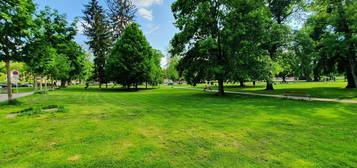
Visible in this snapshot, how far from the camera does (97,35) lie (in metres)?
38.1

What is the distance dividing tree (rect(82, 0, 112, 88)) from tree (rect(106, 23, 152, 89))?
8451 mm

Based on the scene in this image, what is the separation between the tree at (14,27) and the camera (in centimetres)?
896

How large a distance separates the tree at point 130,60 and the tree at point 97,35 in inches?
333

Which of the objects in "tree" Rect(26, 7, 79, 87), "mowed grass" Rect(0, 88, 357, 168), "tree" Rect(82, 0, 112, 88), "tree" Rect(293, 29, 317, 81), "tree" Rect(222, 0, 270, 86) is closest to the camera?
"mowed grass" Rect(0, 88, 357, 168)

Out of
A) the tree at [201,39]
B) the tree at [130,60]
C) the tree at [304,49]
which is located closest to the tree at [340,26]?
the tree at [304,49]

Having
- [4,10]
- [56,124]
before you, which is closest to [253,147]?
Result: [56,124]

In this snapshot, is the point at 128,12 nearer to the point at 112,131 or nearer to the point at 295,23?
the point at 295,23

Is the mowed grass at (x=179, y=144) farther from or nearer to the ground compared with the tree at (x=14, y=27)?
nearer to the ground

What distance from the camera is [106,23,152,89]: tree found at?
98.6 feet

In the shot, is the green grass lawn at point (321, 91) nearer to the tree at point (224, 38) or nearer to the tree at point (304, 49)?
the tree at point (304, 49)

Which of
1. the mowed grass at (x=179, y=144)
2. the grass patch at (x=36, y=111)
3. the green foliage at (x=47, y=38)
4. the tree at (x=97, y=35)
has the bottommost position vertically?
the mowed grass at (x=179, y=144)

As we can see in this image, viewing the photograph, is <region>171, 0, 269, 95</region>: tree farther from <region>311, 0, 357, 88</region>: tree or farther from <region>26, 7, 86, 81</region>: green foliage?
<region>26, 7, 86, 81</region>: green foliage

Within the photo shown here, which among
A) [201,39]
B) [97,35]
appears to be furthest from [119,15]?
[201,39]

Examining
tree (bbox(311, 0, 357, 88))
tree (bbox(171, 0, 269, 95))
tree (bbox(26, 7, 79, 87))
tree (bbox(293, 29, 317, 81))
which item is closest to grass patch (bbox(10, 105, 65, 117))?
tree (bbox(26, 7, 79, 87))
